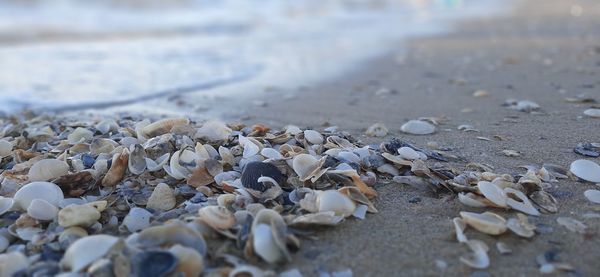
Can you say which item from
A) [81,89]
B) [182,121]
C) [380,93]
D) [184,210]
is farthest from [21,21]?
[184,210]

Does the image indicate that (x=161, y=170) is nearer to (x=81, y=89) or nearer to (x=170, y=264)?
(x=170, y=264)

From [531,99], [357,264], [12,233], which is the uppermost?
[12,233]

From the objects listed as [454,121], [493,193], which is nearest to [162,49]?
[454,121]

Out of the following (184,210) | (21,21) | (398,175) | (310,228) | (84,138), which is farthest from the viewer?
(21,21)

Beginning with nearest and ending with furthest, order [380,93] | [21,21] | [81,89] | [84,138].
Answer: [84,138] < [380,93] < [81,89] < [21,21]

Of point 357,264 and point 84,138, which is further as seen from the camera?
point 84,138

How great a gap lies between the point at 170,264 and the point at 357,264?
0.54 meters

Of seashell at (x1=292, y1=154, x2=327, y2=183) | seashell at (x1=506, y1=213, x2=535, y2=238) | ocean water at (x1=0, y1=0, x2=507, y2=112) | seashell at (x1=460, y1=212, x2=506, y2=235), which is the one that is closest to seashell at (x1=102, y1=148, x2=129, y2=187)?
seashell at (x1=292, y1=154, x2=327, y2=183)

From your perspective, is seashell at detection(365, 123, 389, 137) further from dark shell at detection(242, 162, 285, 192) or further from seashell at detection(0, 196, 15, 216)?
seashell at detection(0, 196, 15, 216)

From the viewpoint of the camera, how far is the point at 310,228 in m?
1.80

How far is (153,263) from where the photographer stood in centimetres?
152

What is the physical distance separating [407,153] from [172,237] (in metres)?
1.11

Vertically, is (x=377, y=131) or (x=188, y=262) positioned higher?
(x=188, y=262)

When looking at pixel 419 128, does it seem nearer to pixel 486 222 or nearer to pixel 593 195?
pixel 593 195
